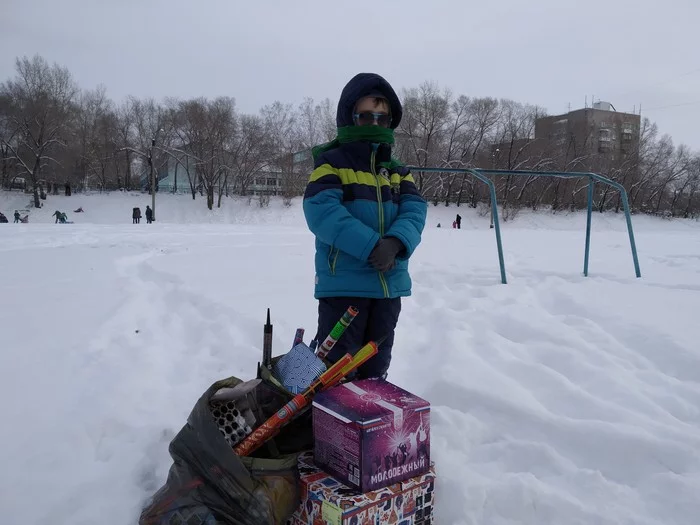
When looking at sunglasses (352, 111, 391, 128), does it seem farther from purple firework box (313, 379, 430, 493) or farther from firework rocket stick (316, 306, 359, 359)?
purple firework box (313, 379, 430, 493)

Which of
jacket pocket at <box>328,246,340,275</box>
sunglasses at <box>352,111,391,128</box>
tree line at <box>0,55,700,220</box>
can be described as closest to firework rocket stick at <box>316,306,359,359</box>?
jacket pocket at <box>328,246,340,275</box>

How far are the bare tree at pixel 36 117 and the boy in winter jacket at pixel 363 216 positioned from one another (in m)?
41.0

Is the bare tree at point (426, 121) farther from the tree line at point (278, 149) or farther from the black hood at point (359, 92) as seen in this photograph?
the black hood at point (359, 92)

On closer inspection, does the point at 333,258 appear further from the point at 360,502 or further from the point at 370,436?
the point at 360,502

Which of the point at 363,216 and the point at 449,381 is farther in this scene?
the point at 449,381

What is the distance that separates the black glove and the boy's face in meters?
0.59

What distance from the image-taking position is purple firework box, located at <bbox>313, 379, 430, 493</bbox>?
1.61 m

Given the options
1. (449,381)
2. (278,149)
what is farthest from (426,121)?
(449,381)

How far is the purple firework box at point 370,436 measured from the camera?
5.29ft

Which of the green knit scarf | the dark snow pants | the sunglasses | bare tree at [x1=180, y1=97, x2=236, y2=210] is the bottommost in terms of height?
the dark snow pants

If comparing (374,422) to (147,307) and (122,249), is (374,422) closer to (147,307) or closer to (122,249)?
(147,307)

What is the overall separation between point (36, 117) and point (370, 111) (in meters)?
43.0

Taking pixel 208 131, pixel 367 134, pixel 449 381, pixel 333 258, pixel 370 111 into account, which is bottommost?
pixel 449 381

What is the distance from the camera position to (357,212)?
2291 millimetres
